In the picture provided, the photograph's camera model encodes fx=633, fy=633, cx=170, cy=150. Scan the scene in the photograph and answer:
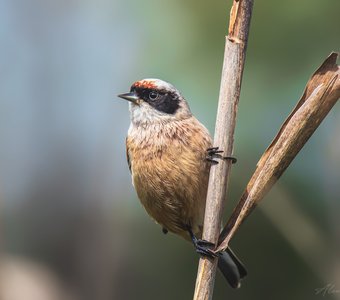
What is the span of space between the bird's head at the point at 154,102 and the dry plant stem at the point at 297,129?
124 centimetres

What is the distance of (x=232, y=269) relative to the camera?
378cm

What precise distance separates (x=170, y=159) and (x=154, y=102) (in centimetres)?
51

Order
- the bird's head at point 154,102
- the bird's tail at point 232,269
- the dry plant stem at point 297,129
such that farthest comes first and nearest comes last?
the bird's tail at point 232,269, the bird's head at point 154,102, the dry plant stem at point 297,129

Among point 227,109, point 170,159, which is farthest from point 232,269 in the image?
point 227,109

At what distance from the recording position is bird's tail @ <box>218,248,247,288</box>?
375 cm

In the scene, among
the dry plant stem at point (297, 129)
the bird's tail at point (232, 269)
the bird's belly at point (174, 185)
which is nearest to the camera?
the dry plant stem at point (297, 129)

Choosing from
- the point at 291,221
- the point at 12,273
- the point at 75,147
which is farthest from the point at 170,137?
the point at 75,147

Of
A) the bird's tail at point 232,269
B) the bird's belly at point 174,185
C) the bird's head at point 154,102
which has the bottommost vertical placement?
the bird's tail at point 232,269

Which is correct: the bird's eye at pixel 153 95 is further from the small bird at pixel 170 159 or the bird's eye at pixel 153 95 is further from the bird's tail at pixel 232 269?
the bird's tail at pixel 232 269

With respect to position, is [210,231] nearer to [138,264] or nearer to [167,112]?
[167,112]

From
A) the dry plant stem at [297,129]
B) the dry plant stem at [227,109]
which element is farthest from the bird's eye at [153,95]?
the dry plant stem at [297,129]

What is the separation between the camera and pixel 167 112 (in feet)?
11.9

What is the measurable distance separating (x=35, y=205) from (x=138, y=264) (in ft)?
4.73

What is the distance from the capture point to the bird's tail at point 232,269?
3.75m
